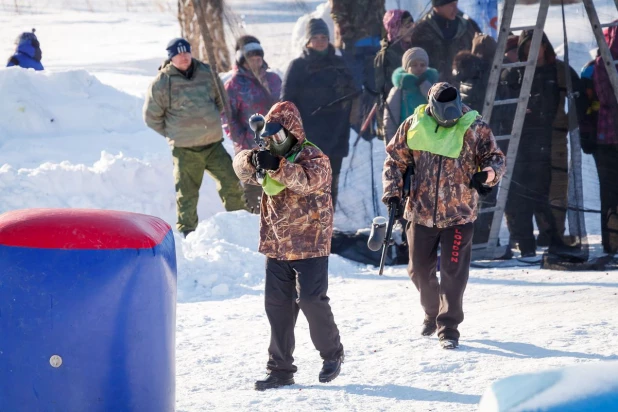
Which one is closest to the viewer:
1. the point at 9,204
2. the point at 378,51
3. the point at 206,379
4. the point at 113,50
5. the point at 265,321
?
the point at 206,379

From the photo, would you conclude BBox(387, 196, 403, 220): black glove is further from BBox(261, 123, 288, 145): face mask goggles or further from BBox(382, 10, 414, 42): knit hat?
BBox(382, 10, 414, 42): knit hat

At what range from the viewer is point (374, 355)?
6.39 meters

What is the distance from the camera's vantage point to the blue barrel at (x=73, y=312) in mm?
4512

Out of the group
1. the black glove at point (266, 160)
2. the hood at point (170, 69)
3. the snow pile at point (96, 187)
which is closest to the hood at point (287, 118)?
the black glove at point (266, 160)

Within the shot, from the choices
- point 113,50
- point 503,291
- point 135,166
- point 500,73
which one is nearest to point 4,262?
point 503,291

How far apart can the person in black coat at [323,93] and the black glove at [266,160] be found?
4.43 metres

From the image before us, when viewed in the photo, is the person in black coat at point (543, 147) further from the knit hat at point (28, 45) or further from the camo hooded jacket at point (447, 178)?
the knit hat at point (28, 45)

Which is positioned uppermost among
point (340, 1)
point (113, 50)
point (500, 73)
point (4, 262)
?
A: point (113, 50)

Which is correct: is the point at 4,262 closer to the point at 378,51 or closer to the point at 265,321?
the point at 265,321

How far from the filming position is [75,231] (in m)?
4.57

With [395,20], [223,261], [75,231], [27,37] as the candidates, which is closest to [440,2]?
[395,20]

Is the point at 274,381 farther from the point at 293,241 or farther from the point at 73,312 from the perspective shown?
the point at 73,312

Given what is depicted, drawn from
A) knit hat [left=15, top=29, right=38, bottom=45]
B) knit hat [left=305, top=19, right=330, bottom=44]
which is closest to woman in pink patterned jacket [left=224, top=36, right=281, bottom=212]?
knit hat [left=305, top=19, right=330, bottom=44]

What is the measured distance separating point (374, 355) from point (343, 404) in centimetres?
98
